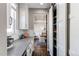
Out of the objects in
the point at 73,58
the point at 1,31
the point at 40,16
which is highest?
the point at 40,16

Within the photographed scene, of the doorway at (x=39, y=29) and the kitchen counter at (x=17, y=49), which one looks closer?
the kitchen counter at (x=17, y=49)

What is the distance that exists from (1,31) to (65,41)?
731 mm

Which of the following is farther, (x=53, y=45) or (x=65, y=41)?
(x=53, y=45)

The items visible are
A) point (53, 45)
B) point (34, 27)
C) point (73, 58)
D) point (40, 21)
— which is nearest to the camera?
point (73, 58)

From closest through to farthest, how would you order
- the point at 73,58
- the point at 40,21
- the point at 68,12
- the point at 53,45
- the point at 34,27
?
the point at 73,58, the point at 68,12, the point at 40,21, the point at 34,27, the point at 53,45

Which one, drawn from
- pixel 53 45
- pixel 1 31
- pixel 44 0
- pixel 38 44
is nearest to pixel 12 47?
pixel 38 44

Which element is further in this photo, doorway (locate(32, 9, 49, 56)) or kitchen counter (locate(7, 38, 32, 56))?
doorway (locate(32, 9, 49, 56))

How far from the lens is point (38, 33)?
4.88ft

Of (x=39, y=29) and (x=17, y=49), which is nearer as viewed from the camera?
(x=17, y=49)

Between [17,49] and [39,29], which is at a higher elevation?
[39,29]

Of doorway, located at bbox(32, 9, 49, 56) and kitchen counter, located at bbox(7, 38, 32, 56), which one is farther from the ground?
doorway, located at bbox(32, 9, 49, 56)

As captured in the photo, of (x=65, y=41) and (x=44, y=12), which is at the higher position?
(x=44, y=12)

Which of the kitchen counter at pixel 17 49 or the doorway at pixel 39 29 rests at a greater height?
the doorway at pixel 39 29

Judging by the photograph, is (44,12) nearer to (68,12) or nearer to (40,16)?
(40,16)
